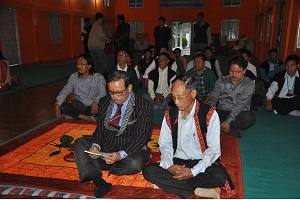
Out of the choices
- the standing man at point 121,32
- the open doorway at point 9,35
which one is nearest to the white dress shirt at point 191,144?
the standing man at point 121,32

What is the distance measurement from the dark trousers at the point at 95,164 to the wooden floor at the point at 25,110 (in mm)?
1680

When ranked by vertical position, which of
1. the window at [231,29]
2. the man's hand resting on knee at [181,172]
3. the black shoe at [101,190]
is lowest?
the black shoe at [101,190]

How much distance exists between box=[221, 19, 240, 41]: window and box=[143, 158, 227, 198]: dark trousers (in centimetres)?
1907

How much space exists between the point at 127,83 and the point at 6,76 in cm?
527

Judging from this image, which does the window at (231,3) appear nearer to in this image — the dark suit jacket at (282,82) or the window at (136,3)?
the window at (136,3)

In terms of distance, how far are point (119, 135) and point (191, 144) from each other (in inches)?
26.1

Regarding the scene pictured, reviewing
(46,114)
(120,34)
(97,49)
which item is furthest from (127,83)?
(120,34)

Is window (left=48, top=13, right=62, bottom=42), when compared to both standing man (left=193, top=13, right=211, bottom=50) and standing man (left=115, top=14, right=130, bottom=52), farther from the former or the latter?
standing man (left=193, top=13, right=211, bottom=50)

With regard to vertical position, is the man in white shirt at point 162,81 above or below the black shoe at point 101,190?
above

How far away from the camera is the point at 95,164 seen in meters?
2.47

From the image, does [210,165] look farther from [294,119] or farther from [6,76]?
[6,76]

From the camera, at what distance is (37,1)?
41.1 ft

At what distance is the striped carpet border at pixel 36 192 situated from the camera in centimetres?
231

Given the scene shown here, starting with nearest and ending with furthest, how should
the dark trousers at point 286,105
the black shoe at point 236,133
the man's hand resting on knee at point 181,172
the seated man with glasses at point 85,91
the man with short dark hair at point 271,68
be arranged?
the man's hand resting on knee at point 181,172 → the black shoe at point 236,133 → the seated man with glasses at point 85,91 → the dark trousers at point 286,105 → the man with short dark hair at point 271,68
